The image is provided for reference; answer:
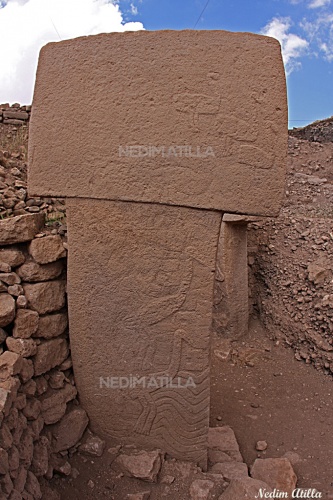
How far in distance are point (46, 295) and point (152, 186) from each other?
2.92ft

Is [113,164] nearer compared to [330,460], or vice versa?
[113,164]

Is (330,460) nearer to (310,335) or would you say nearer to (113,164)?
(310,335)

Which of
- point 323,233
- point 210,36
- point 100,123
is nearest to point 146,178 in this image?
point 100,123

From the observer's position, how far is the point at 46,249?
246cm

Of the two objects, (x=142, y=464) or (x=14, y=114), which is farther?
(x=14, y=114)

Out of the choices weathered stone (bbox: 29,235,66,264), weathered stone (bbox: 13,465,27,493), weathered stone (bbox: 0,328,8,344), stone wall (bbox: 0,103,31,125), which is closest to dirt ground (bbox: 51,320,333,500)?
weathered stone (bbox: 13,465,27,493)

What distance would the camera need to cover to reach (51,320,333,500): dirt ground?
235cm

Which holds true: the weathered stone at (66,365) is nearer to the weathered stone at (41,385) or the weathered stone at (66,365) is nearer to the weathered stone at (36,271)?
the weathered stone at (41,385)

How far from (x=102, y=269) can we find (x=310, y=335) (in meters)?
2.88

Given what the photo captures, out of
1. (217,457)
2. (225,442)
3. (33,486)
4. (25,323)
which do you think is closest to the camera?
(33,486)

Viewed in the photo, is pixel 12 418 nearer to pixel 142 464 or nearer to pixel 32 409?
pixel 32 409

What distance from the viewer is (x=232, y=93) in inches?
84.8

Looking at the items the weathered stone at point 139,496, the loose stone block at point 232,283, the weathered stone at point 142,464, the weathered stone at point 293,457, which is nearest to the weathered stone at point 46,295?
the weathered stone at point 142,464

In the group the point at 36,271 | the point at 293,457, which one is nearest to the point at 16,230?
the point at 36,271
